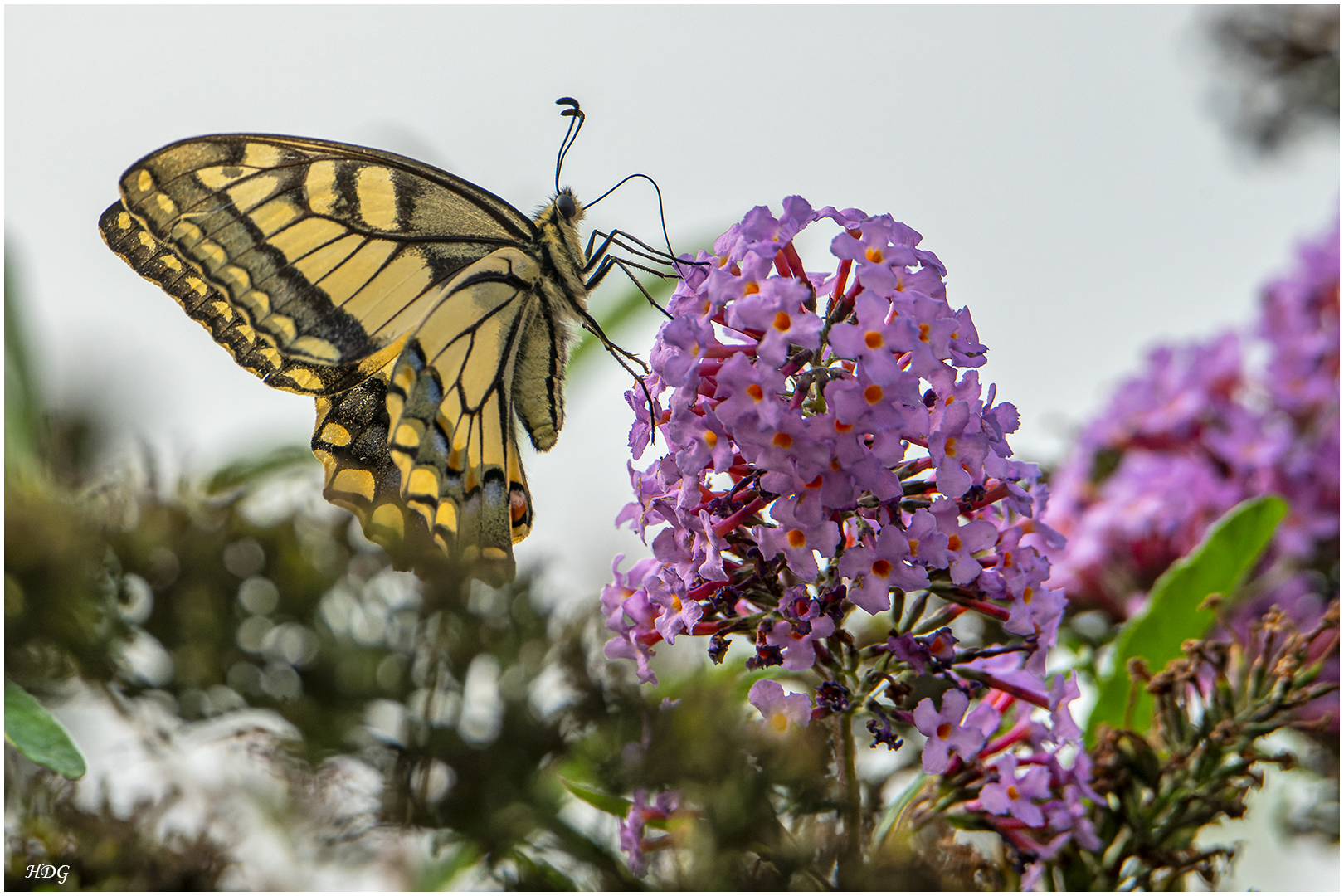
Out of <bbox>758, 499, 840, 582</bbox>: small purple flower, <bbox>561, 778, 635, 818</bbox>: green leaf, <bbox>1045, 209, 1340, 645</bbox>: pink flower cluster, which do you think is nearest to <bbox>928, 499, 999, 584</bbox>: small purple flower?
<bbox>758, 499, 840, 582</bbox>: small purple flower

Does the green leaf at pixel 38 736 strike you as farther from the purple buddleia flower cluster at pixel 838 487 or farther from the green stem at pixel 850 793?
the green stem at pixel 850 793

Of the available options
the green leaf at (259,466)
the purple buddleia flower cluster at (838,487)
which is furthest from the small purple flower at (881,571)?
the green leaf at (259,466)

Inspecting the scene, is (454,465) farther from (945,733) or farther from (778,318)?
(945,733)

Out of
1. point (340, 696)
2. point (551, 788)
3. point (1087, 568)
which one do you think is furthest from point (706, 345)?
point (1087, 568)

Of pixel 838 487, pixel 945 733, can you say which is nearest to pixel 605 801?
pixel 945 733

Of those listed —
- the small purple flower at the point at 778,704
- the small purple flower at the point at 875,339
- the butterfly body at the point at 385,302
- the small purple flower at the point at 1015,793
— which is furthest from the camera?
the butterfly body at the point at 385,302

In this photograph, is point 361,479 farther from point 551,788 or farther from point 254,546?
point 551,788

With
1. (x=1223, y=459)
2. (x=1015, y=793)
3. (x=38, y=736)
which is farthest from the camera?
(x=1223, y=459)
